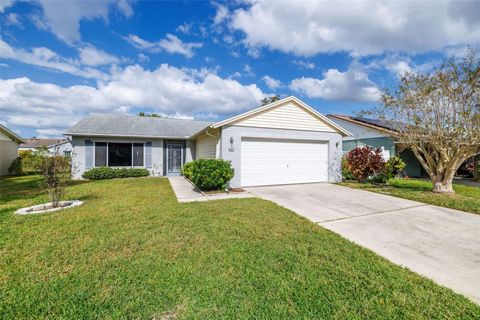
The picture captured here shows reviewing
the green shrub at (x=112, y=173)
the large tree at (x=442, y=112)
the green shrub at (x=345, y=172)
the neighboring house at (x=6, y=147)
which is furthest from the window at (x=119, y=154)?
the large tree at (x=442, y=112)

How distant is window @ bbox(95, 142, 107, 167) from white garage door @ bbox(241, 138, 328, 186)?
29.0 feet

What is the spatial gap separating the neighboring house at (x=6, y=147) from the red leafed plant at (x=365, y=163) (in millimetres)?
20997

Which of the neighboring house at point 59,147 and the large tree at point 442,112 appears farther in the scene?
the large tree at point 442,112

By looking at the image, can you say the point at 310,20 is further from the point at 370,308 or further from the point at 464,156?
the point at 370,308

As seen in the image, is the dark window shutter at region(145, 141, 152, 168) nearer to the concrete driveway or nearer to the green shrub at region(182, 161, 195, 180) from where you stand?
the green shrub at region(182, 161, 195, 180)

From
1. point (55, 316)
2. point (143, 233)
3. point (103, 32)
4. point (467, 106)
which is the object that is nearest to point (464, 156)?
point (467, 106)

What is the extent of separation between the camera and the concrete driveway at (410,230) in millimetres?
2919

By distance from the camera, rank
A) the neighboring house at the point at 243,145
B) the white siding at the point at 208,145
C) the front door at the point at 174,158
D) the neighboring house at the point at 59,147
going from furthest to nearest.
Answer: the front door at the point at 174,158
the white siding at the point at 208,145
the neighboring house at the point at 243,145
the neighboring house at the point at 59,147

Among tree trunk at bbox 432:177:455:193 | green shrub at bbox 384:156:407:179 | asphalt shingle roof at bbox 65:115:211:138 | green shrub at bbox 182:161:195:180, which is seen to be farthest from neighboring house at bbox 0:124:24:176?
tree trunk at bbox 432:177:455:193

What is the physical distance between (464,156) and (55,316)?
40.3 feet

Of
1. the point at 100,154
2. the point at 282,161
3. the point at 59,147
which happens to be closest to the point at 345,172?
the point at 282,161

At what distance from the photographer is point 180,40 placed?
1048cm

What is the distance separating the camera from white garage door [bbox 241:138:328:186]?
932 cm

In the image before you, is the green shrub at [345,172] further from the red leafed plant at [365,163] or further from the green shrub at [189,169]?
the green shrub at [189,169]
